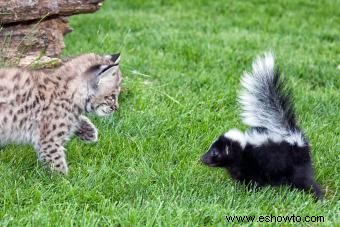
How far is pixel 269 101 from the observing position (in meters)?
5.95

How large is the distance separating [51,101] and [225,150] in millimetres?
1516

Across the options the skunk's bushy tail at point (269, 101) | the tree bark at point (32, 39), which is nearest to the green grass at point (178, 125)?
the skunk's bushy tail at point (269, 101)

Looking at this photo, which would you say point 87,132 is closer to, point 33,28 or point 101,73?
point 101,73

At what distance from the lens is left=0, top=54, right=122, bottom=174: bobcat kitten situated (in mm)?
5855

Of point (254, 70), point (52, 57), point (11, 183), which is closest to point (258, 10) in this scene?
point (52, 57)

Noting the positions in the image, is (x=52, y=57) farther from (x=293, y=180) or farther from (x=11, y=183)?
(x=293, y=180)

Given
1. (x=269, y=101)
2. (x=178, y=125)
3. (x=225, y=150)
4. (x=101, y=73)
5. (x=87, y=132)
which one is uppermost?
(x=101, y=73)

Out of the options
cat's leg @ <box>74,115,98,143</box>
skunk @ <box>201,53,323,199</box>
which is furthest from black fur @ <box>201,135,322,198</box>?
cat's leg @ <box>74,115,98,143</box>

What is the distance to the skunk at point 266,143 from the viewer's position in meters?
5.77

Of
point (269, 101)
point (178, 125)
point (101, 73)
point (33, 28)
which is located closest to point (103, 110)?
point (101, 73)

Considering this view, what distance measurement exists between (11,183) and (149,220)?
134cm

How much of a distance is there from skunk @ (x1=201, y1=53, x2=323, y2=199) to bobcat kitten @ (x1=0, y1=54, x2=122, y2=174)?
1.13 m

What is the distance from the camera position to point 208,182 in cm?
592

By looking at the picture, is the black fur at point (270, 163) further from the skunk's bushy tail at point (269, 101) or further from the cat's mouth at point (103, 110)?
the cat's mouth at point (103, 110)
